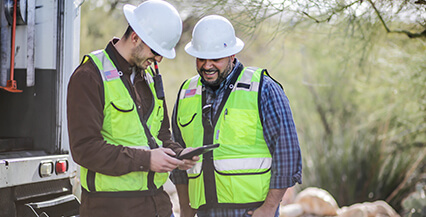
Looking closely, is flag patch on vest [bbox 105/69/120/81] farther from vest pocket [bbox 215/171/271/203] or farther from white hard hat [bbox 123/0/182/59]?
vest pocket [bbox 215/171/271/203]

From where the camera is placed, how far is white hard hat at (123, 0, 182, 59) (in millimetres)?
2402

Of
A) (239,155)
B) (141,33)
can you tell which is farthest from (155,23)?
(239,155)

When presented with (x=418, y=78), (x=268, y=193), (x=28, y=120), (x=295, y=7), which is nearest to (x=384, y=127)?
(x=418, y=78)

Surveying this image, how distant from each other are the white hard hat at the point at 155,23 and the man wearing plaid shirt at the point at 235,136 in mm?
398

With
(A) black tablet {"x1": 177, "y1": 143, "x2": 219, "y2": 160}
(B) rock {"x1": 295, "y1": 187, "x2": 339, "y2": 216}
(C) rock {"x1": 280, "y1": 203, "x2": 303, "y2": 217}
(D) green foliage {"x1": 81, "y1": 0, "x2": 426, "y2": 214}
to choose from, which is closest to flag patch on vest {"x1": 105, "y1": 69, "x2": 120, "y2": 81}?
(A) black tablet {"x1": 177, "y1": 143, "x2": 219, "y2": 160}

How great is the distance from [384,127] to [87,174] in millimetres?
5366

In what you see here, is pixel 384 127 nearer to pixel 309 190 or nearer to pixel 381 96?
pixel 381 96

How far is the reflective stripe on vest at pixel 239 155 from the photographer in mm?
2697

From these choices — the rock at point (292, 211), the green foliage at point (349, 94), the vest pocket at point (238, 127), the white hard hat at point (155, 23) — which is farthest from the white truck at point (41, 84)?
the rock at point (292, 211)

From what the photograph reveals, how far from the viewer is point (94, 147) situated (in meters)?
2.17

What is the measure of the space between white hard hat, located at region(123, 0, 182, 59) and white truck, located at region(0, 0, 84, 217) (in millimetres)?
856

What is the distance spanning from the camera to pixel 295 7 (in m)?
3.84

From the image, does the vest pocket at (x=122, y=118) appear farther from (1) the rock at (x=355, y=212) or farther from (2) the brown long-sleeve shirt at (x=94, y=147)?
(1) the rock at (x=355, y=212)

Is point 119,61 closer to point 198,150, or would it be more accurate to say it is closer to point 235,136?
point 198,150
